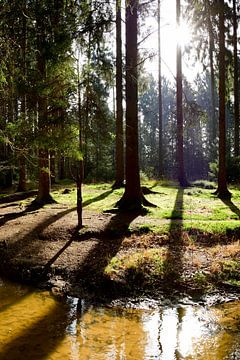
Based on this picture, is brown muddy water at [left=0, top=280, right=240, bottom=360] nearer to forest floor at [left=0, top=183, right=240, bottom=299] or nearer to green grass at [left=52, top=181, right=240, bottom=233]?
forest floor at [left=0, top=183, right=240, bottom=299]

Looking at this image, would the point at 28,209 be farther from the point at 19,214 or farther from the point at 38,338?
the point at 38,338

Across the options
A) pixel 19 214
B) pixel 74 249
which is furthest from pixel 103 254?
pixel 19 214

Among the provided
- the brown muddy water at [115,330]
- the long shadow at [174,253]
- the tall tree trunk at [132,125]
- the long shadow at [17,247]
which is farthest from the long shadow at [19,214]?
the brown muddy water at [115,330]

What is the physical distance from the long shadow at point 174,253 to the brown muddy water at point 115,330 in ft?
2.93

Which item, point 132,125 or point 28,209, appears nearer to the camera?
point 132,125

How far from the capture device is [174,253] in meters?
7.72

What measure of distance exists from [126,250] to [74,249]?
1203 mm

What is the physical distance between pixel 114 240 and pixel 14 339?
4.40m

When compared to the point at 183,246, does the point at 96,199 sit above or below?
above

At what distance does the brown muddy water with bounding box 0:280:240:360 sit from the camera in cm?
435

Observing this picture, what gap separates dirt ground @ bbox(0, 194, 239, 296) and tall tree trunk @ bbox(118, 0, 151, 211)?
0.89 metres

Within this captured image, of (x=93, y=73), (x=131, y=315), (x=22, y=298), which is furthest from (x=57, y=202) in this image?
(x=131, y=315)

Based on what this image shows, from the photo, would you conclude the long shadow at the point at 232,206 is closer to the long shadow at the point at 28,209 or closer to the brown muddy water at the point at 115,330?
the long shadow at the point at 28,209

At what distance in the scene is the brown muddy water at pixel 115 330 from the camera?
4.35 metres
